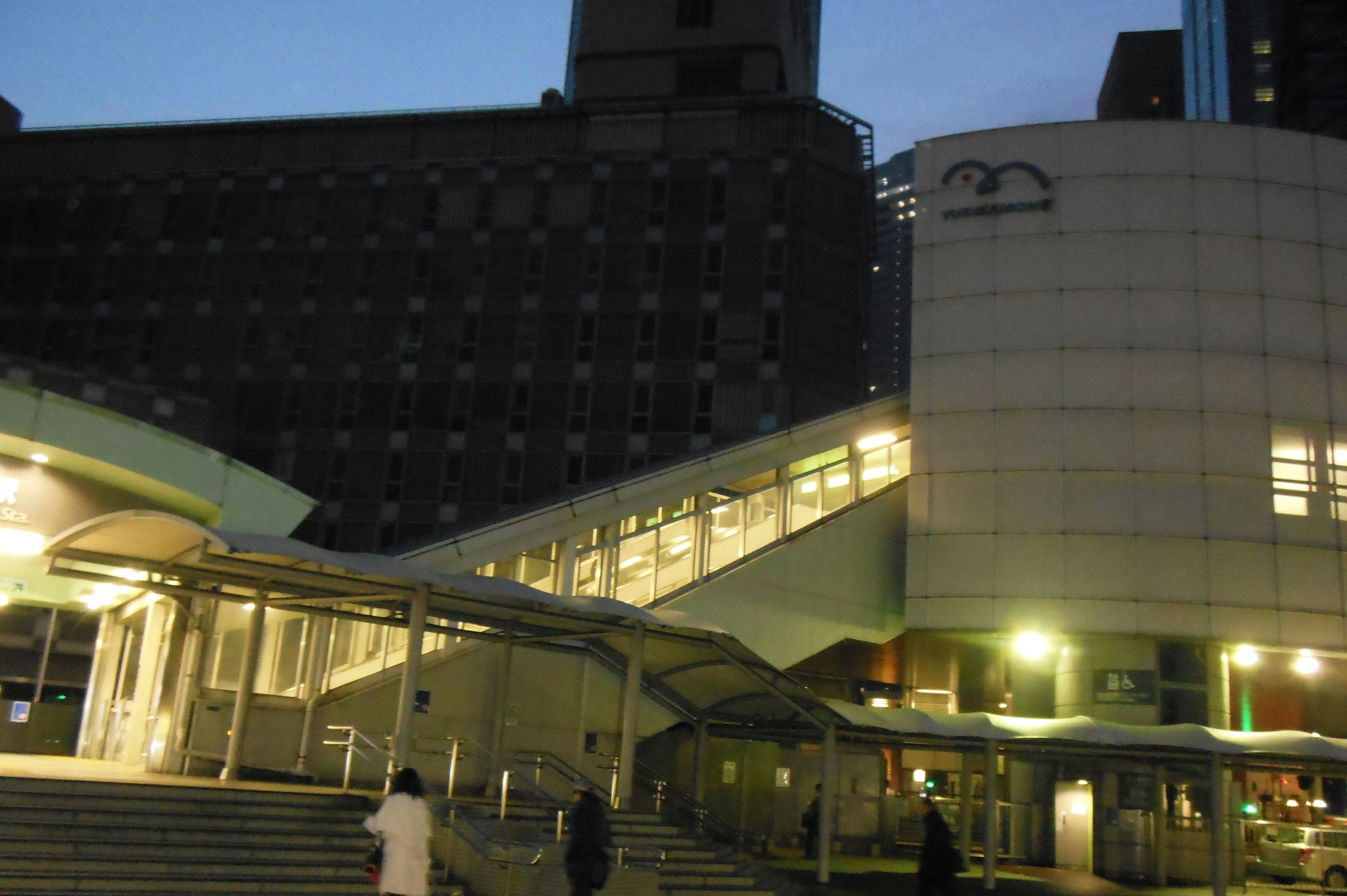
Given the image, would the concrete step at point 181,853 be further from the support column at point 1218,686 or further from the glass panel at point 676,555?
the support column at point 1218,686

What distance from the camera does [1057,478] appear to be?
1180 inches

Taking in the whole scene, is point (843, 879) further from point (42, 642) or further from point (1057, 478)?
point (42, 642)

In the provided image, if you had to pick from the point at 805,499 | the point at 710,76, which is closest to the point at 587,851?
the point at 805,499

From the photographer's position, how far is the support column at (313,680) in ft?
67.8

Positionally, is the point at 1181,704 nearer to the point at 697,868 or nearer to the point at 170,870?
the point at 697,868

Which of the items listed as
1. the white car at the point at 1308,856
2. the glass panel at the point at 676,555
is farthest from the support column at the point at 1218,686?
the glass panel at the point at 676,555

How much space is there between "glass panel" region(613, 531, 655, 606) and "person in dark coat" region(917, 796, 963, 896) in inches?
467

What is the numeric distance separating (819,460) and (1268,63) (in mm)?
96430

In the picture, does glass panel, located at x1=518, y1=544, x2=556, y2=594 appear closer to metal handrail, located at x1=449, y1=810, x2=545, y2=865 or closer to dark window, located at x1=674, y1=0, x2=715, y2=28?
metal handrail, located at x1=449, y1=810, x2=545, y2=865

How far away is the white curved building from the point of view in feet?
95.6

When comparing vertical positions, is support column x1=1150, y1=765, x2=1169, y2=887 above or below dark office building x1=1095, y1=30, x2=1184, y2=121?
below

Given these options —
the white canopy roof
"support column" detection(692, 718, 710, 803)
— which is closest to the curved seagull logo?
the white canopy roof

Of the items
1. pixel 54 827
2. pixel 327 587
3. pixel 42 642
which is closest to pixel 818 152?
pixel 42 642

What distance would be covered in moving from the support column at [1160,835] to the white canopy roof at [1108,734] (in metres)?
4.75
